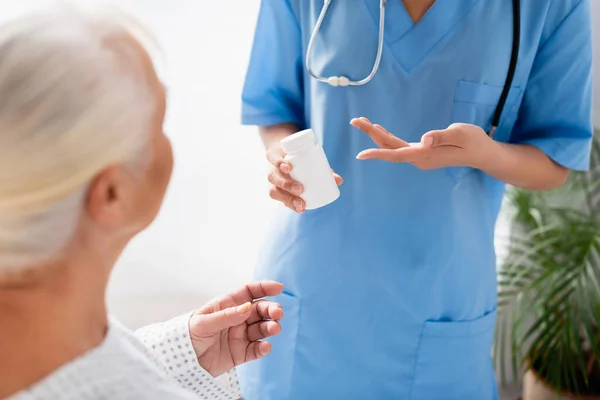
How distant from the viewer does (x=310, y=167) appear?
104cm

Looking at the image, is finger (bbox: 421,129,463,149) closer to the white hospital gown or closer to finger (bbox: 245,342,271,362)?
→ finger (bbox: 245,342,271,362)

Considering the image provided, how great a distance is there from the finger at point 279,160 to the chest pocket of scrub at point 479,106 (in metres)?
0.28

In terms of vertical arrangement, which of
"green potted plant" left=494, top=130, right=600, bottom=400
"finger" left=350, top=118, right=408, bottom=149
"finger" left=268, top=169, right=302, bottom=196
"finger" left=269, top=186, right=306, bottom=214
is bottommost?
"green potted plant" left=494, top=130, right=600, bottom=400

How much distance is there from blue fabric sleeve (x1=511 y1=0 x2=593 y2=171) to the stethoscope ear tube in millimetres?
71

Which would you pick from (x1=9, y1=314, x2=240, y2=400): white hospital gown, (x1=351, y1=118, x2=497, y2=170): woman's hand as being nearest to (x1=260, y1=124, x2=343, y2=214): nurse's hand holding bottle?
(x1=351, y1=118, x2=497, y2=170): woman's hand

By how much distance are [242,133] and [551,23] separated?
0.86 m

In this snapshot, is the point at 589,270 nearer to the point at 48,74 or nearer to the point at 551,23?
the point at 551,23

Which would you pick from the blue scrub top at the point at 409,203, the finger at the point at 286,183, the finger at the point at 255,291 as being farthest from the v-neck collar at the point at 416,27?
the finger at the point at 255,291

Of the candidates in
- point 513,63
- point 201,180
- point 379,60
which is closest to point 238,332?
point 379,60

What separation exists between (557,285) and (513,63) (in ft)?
2.87

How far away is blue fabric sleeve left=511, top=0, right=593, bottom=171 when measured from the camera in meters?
1.14

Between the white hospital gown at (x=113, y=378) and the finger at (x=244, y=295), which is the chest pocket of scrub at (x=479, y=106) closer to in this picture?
the finger at (x=244, y=295)

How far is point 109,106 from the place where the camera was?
67cm

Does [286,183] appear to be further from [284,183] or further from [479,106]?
[479,106]
